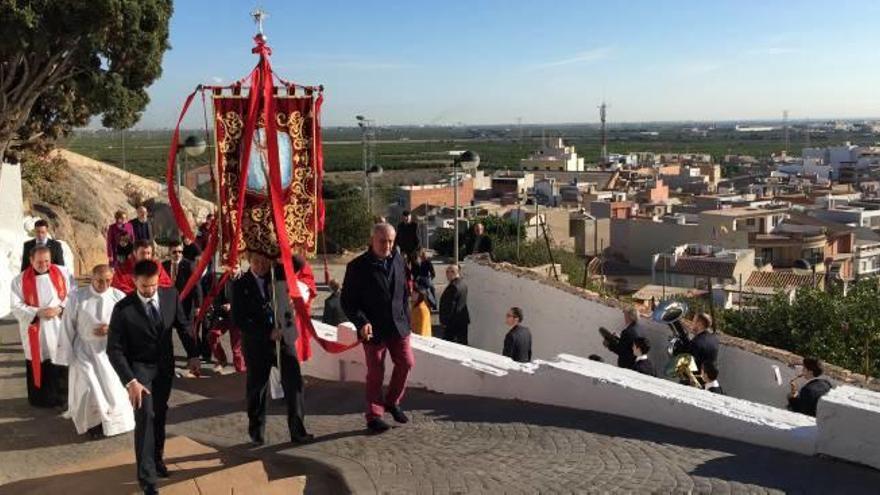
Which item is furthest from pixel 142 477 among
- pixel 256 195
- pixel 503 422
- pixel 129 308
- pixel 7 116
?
pixel 7 116

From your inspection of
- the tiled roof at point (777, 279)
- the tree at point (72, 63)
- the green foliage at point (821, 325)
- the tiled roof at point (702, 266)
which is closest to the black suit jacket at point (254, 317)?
the tree at point (72, 63)

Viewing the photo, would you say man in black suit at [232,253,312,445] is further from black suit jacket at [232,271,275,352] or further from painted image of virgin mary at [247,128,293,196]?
painted image of virgin mary at [247,128,293,196]

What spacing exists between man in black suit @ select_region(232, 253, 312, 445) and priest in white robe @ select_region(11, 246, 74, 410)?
2.30 m

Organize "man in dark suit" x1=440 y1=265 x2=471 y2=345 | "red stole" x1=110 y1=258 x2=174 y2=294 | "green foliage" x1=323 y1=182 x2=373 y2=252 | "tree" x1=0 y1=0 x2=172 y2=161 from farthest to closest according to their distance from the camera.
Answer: "green foliage" x1=323 y1=182 x2=373 y2=252 < "tree" x1=0 y1=0 x2=172 y2=161 < "man in dark suit" x1=440 y1=265 x2=471 y2=345 < "red stole" x1=110 y1=258 x2=174 y2=294

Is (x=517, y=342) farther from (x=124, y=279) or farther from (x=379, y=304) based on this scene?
(x=124, y=279)

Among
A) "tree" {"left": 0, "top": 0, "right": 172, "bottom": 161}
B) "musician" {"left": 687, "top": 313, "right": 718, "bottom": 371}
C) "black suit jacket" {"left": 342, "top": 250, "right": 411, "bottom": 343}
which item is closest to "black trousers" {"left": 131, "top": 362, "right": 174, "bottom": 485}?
"black suit jacket" {"left": 342, "top": 250, "right": 411, "bottom": 343}

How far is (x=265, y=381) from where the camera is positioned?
6.34 m

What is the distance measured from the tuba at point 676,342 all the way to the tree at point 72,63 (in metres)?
10.8

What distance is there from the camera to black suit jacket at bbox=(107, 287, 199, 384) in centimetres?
529

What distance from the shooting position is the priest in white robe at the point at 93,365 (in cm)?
666

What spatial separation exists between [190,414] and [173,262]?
2.50 meters

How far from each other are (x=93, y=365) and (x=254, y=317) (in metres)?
1.56

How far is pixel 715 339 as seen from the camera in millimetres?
8688

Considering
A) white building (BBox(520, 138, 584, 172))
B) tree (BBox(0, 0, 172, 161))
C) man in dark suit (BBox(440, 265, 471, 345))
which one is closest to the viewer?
man in dark suit (BBox(440, 265, 471, 345))
